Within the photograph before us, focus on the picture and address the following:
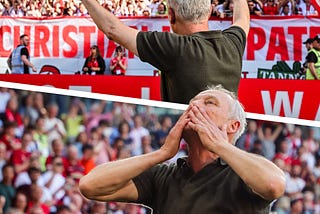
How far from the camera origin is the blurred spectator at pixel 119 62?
9789 mm

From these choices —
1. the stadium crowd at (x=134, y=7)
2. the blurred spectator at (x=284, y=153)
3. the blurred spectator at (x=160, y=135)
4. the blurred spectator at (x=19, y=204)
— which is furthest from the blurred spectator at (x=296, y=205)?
the stadium crowd at (x=134, y=7)

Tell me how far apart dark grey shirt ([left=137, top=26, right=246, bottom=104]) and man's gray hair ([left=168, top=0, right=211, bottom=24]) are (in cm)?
6

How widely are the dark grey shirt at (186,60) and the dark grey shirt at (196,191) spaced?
0.47m

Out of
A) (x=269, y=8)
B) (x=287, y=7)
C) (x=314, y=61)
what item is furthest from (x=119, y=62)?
(x=287, y=7)

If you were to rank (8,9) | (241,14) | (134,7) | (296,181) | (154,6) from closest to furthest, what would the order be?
(296,181)
(241,14)
(154,6)
(134,7)
(8,9)

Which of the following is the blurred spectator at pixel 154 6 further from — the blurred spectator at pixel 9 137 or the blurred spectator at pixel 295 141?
the blurred spectator at pixel 9 137

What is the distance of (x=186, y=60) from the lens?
8.48 ft

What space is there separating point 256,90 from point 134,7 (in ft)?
20.5

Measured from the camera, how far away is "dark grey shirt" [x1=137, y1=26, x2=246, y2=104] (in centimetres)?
257

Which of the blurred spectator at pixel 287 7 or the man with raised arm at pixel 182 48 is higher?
the man with raised arm at pixel 182 48

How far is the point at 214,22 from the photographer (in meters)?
9.55

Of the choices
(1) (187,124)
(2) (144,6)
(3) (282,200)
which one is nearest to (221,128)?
(1) (187,124)

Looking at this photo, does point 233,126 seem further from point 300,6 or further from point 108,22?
point 300,6

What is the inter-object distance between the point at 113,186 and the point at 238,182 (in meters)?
0.29
